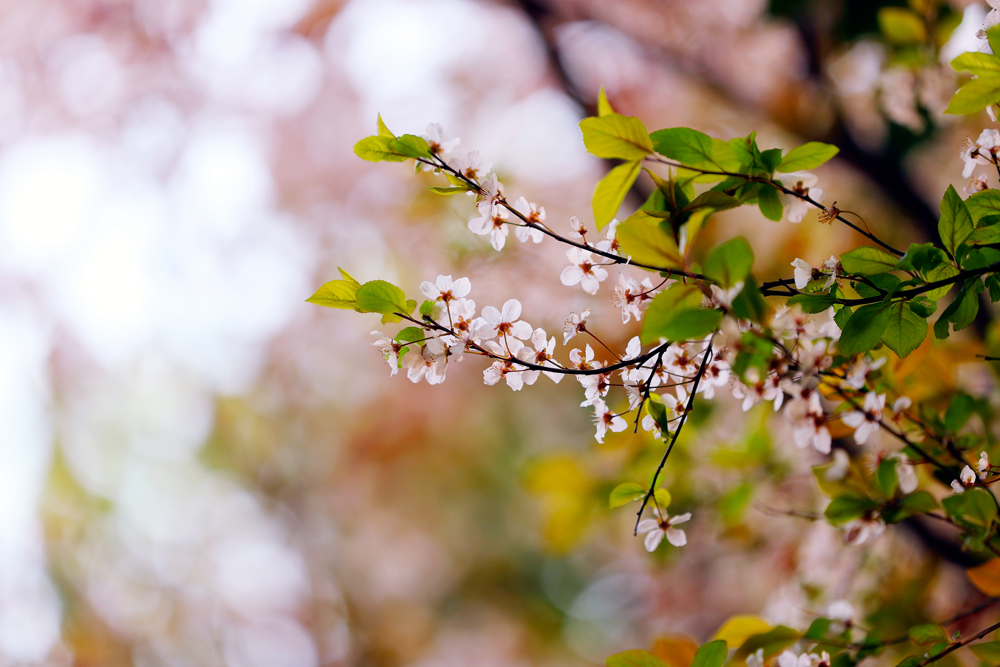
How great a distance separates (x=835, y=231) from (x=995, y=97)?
36.4 inches

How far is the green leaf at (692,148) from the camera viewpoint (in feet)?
1.11

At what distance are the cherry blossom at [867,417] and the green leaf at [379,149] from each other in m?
0.34

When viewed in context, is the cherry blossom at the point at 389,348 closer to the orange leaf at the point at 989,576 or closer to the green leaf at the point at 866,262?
the green leaf at the point at 866,262

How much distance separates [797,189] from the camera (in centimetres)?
37

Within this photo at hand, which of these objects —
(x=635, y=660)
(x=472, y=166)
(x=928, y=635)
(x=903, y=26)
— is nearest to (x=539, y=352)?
(x=472, y=166)

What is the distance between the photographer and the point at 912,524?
31.2 inches

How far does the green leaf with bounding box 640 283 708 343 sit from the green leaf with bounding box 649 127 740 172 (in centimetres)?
9

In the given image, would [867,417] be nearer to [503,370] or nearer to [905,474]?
[905,474]

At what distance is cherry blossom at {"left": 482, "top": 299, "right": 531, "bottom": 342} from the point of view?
1.26 ft

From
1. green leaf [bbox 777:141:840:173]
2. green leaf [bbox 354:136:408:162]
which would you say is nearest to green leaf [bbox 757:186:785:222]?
green leaf [bbox 777:141:840:173]

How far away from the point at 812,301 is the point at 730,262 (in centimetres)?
9

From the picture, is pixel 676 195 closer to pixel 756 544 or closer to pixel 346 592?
pixel 756 544

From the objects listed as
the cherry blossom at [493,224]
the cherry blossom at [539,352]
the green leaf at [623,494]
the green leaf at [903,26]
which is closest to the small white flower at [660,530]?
the green leaf at [623,494]

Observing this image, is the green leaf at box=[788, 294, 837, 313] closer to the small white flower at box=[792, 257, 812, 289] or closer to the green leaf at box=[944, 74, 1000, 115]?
the small white flower at box=[792, 257, 812, 289]
